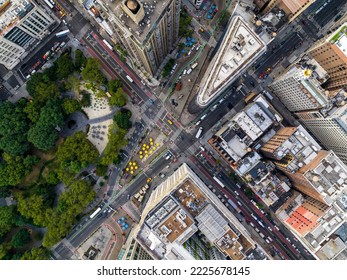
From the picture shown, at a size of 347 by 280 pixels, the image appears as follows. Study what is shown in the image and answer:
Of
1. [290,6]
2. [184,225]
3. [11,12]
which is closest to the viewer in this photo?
[184,225]

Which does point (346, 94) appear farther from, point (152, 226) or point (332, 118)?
point (152, 226)

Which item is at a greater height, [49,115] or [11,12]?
[11,12]

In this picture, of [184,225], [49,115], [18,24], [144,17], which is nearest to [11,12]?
[18,24]

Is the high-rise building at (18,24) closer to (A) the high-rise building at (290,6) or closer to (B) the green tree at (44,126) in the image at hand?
(B) the green tree at (44,126)

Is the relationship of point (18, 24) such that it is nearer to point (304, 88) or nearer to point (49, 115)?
point (49, 115)

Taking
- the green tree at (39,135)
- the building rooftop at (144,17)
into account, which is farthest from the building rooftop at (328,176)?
the green tree at (39,135)
